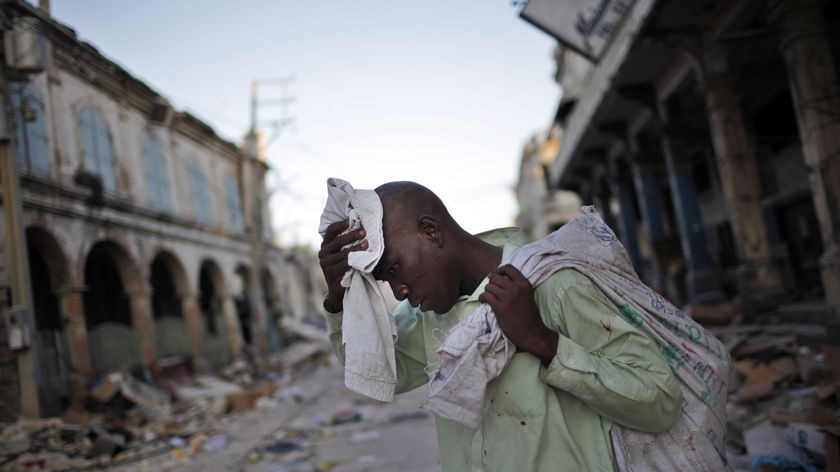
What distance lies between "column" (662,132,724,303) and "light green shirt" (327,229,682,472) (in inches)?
351

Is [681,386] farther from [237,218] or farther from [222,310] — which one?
[237,218]

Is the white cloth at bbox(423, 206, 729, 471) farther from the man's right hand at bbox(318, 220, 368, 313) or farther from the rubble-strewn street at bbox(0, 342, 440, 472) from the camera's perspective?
the rubble-strewn street at bbox(0, 342, 440, 472)

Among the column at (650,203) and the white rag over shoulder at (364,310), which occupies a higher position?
the column at (650,203)

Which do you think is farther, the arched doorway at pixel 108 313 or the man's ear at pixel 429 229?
the arched doorway at pixel 108 313

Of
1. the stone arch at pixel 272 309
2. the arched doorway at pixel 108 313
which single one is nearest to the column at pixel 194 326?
the arched doorway at pixel 108 313

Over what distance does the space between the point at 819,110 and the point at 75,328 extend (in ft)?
42.1

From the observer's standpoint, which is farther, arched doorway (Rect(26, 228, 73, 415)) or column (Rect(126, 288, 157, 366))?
column (Rect(126, 288, 157, 366))

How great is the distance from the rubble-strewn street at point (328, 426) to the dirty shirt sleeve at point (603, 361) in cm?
224

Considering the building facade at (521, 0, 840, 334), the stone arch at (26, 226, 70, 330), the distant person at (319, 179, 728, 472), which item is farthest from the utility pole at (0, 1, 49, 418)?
the distant person at (319, 179, 728, 472)

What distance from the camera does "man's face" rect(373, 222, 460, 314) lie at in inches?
58.1

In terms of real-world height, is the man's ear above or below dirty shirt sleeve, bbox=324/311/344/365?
above

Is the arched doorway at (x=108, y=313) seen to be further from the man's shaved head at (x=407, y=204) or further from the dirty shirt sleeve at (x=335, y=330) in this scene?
the man's shaved head at (x=407, y=204)

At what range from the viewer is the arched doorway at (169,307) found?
1578 cm

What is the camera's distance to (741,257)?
24.9 feet
